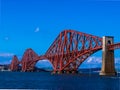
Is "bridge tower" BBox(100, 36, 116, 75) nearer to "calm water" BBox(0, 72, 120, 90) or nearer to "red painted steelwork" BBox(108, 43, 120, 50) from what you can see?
"red painted steelwork" BBox(108, 43, 120, 50)

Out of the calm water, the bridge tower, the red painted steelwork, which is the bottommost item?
the calm water

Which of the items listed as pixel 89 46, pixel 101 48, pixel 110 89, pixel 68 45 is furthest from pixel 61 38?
pixel 110 89

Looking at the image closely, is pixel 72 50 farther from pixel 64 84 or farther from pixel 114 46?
pixel 64 84

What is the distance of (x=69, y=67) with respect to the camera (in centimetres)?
14325

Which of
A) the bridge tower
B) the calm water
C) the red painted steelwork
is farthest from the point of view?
the bridge tower

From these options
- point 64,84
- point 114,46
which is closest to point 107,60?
point 114,46

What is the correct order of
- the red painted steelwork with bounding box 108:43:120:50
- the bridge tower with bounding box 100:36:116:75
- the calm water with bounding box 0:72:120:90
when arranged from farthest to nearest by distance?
1. the bridge tower with bounding box 100:36:116:75
2. the red painted steelwork with bounding box 108:43:120:50
3. the calm water with bounding box 0:72:120:90

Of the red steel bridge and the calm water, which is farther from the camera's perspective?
the red steel bridge

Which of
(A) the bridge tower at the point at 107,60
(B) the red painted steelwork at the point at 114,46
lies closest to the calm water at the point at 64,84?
(B) the red painted steelwork at the point at 114,46

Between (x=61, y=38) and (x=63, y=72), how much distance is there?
44.7ft

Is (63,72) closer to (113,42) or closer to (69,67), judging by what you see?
(69,67)

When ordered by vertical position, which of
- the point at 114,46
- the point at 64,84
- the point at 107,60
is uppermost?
the point at 114,46

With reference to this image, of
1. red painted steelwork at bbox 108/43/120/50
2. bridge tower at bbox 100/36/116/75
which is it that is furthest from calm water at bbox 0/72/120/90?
bridge tower at bbox 100/36/116/75

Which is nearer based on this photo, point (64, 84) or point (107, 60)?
point (64, 84)
